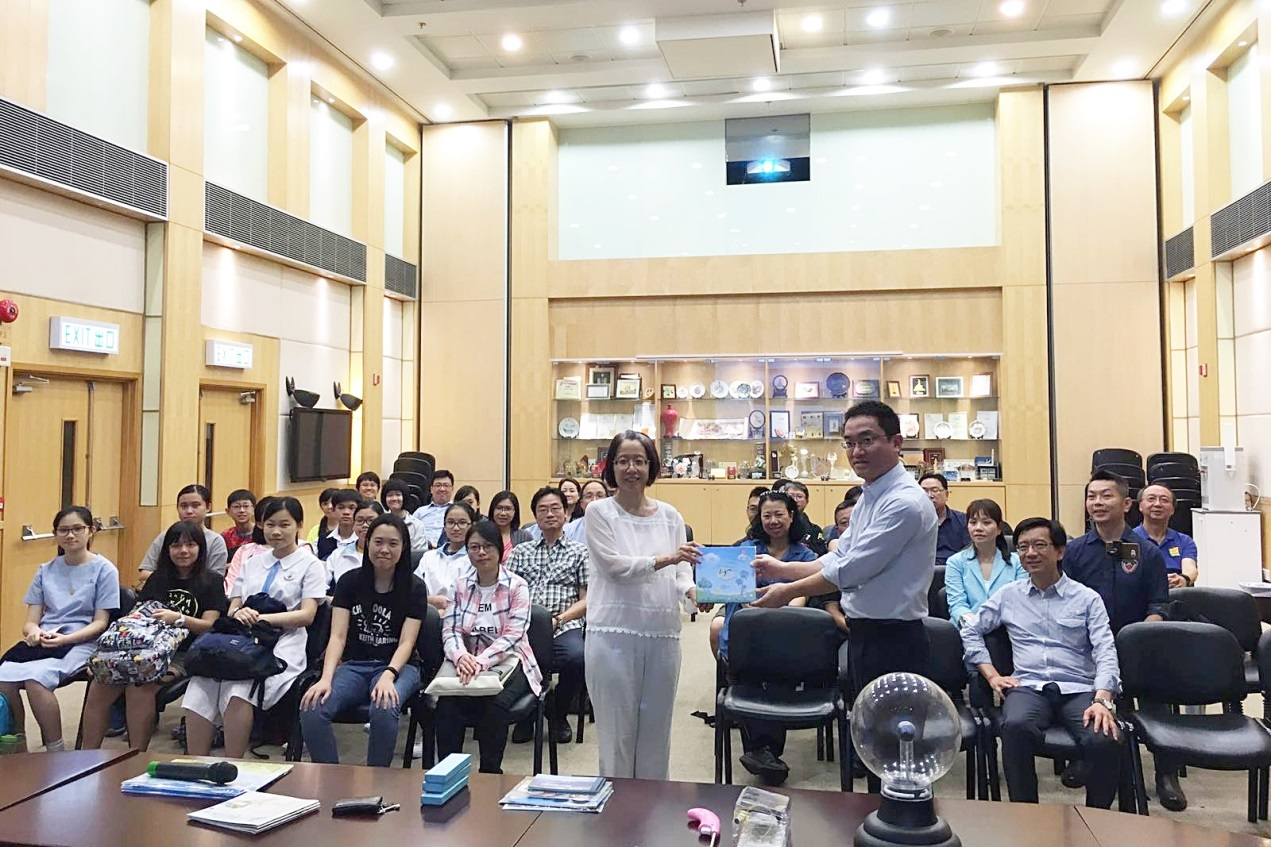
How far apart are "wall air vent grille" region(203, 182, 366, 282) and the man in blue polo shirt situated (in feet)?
23.8

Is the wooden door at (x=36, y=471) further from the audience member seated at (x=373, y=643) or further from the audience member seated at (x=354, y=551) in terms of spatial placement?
the audience member seated at (x=373, y=643)

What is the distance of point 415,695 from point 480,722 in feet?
1.11

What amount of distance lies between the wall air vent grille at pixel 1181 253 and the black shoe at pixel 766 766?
7.87m

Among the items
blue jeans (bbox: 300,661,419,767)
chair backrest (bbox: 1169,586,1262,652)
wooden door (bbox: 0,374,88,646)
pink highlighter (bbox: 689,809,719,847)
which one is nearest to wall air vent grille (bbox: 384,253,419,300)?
wooden door (bbox: 0,374,88,646)

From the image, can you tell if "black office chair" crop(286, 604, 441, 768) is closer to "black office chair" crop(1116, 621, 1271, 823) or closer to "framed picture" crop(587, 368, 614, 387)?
"black office chair" crop(1116, 621, 1271, 823)

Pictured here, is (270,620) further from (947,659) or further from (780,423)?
(780,423)

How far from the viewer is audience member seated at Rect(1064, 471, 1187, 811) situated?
3932 mm

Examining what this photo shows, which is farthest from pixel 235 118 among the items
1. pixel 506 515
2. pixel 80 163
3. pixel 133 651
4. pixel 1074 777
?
pixel 1074 777

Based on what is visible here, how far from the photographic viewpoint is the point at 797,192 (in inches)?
429

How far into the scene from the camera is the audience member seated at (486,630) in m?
3.81

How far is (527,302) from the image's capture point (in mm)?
11023

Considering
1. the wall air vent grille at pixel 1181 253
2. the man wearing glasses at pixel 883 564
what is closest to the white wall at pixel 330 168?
the man wearing glasses at pixel 883 564

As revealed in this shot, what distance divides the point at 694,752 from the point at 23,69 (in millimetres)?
6331

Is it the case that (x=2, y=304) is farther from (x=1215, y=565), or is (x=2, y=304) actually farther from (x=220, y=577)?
(x=1215, y=565)
